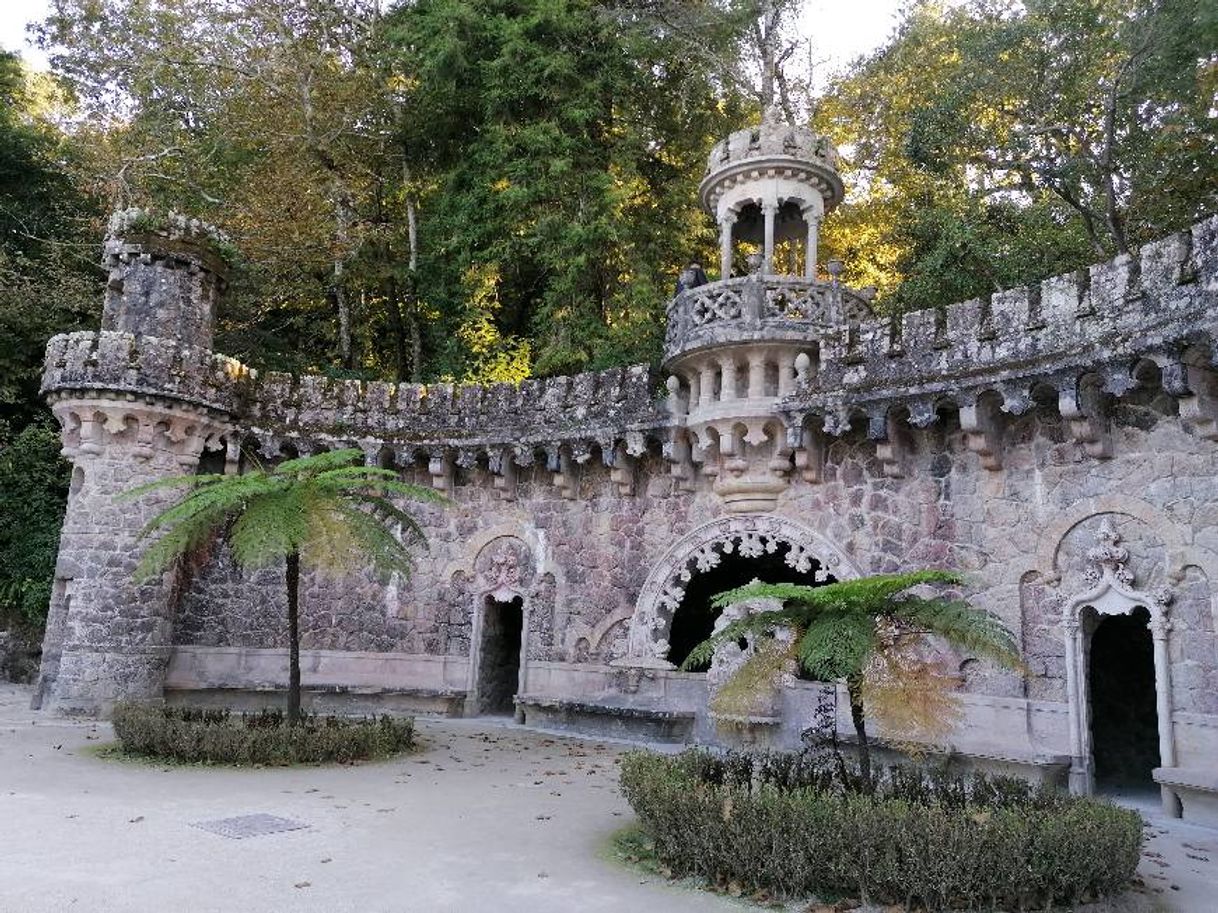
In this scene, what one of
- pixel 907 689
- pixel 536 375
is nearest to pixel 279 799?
pixel 907 689

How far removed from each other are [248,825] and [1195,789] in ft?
30.0

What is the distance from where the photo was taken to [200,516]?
1113 cm

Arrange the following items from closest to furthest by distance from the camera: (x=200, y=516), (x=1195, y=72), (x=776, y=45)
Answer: (x=200, y=516) < (x=1195, y=72) < (x=776, y=45)

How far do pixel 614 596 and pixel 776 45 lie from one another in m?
14.1

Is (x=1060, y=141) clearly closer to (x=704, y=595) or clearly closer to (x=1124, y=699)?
(x=1124, y=699)

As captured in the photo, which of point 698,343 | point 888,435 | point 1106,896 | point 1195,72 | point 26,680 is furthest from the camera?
point 26,680

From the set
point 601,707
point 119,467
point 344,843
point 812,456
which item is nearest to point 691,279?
point 812,456

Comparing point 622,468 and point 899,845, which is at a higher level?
point 622,468

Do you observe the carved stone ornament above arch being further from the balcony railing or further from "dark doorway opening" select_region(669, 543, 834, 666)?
"dark doorway opening" select_region(669, 543, 834, 666)

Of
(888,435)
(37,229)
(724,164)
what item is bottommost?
(888,435)

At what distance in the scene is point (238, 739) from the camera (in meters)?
10.7

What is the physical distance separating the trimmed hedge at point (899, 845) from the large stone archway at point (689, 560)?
6.80 meters

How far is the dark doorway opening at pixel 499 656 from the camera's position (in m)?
16.7

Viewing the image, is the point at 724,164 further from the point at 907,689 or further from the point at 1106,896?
the point at 1106,896
